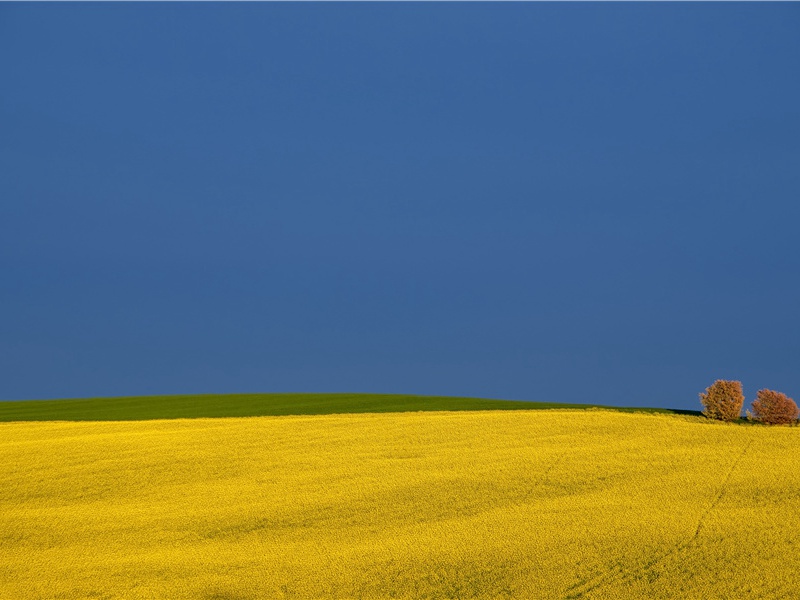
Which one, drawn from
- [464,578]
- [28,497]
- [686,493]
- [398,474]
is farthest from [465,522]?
[28,497]

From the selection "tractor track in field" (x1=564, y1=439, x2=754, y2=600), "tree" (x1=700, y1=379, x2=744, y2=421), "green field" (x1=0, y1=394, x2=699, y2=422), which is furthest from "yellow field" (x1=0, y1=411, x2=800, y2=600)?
"green field" (x1=0, y1=394, x2=699, y2=422)

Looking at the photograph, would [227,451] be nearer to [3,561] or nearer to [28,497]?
[28,497]

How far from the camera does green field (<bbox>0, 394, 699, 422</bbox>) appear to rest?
23562 millimetres

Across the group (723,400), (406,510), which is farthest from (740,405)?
(406,510)

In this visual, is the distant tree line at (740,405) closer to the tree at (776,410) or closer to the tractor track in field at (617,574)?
the tree at (776,410)

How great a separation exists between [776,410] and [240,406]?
15.8 metres

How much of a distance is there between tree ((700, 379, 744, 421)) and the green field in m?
1.39

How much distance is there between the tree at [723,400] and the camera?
21344mm

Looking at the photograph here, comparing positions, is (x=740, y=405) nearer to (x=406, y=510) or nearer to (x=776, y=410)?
(x=776, y=410)

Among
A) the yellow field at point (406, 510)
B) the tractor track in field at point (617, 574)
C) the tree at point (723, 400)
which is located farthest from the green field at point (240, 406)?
the tractor track in field at point (617, 574)

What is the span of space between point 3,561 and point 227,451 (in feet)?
22.1

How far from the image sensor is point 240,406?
25.0 metres

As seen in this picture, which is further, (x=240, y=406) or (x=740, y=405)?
(x=240, y=406)

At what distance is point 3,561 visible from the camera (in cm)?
1181
